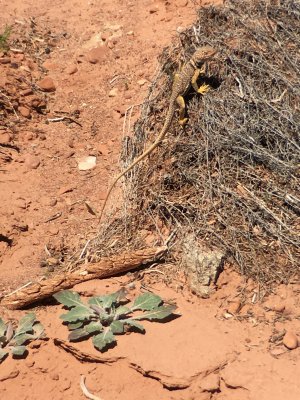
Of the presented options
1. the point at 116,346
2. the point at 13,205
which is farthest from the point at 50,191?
the point at 116,346

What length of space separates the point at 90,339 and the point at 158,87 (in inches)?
112

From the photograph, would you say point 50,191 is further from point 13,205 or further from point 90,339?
point 90,339

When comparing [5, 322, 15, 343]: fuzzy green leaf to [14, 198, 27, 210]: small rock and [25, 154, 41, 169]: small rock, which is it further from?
[25, 154, 41, 169]: small rock

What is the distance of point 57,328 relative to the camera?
4523 mm

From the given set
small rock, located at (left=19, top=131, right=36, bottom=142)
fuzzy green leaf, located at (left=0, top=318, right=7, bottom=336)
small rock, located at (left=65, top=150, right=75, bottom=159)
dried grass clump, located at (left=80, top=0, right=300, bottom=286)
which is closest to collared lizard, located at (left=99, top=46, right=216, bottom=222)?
dried grass clump, located at (left=80, top=0, right=300, bottom=286)

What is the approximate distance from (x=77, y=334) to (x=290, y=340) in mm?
1532

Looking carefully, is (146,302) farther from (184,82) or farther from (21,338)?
(184,82)

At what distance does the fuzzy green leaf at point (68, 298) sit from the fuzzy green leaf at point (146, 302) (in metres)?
0.42

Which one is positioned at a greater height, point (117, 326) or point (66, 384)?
point (117, 326)

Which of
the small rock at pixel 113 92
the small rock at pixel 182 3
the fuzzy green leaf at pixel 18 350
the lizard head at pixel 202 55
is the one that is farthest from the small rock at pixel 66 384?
the small rock at pixel 182 3

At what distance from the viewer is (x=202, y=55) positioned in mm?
5629

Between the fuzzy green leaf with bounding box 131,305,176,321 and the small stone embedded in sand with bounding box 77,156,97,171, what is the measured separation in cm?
202

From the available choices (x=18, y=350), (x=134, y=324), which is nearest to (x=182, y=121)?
(x=134, y=324)

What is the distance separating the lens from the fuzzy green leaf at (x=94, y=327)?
4316mm
